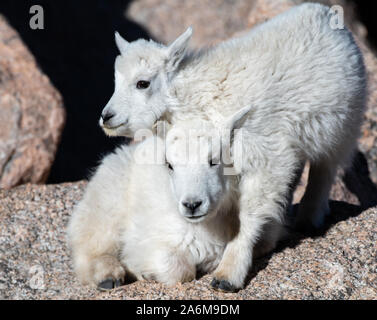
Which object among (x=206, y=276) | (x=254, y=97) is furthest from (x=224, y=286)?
(x=254, y=97)

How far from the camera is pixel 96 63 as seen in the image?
12.0 metres

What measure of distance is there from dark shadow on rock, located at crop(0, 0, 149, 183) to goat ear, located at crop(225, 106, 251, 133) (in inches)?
192

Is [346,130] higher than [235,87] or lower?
lower

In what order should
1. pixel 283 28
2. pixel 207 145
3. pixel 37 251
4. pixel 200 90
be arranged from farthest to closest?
pixel 37 251 → pixel 283 28 → pixel 200 90 → pixel 207 145

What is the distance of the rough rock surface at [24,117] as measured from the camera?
7.96 m

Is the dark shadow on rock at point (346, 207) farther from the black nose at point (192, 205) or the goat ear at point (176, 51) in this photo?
the goat ear at point (176, 51)

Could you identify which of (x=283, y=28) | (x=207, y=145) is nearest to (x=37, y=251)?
(x=207, y=145)

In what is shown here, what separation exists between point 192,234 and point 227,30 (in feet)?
26.5

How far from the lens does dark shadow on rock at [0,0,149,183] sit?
419 inches

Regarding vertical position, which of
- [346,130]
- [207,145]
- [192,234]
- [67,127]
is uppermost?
[207,145]

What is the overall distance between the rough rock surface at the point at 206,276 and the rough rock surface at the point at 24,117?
577 millimetres

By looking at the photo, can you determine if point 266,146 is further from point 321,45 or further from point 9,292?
point 9,292

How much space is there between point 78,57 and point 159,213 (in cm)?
670

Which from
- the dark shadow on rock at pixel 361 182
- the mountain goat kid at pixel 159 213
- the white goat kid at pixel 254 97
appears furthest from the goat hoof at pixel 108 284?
the dark shadow on rock at pixel 361 182
